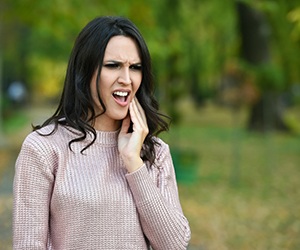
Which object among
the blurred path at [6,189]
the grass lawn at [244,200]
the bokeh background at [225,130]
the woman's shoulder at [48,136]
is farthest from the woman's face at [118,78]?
the grass lawn at [244,200]

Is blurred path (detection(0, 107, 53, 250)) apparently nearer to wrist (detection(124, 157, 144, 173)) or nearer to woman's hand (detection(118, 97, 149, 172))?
woman's hand (detection(118, 97, 149, 172))

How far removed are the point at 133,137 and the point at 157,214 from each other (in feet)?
0.94

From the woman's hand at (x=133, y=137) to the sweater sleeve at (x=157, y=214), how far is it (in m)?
0.04

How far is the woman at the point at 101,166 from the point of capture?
2363mm

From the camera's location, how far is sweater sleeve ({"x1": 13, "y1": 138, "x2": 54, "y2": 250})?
2.33 meters

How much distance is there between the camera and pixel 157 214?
240 cm

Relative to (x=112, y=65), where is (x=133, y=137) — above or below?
below

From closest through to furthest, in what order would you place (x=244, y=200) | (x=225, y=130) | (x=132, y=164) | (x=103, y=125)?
(x=132, y=164) → (x=103, y=125) → (x=244, y=200) → (x=225, y=130)

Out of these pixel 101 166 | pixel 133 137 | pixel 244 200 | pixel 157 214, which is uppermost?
pixel 133 137

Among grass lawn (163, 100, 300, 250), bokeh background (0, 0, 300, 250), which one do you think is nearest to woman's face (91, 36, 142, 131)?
bokeh background (0, 0, 300, 250)

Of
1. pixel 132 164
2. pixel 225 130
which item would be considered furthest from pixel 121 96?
pixel 225 130

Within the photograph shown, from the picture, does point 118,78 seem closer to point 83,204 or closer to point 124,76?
point 124,76

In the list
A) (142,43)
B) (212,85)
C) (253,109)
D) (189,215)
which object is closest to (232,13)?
(253,109)

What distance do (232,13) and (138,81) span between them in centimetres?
2313
